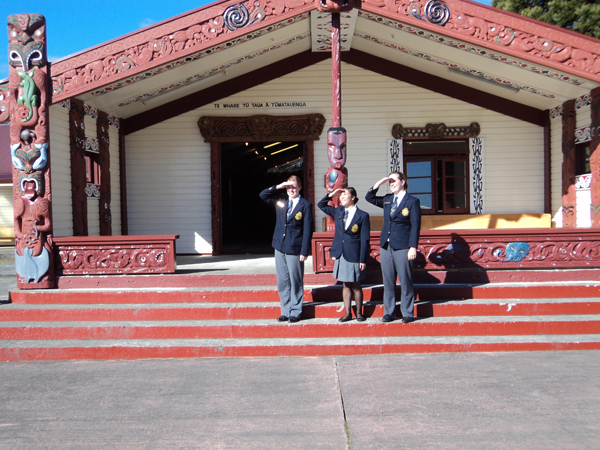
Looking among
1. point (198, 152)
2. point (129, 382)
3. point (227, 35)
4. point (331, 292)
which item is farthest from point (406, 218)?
point (198, 152)

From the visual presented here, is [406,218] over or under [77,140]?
under

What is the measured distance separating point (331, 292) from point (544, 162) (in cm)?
617

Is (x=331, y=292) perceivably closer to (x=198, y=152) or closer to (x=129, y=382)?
(x=129, y=382)

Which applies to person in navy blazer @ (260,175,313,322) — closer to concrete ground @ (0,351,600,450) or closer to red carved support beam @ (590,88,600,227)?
concrete ground @ (0,351,600,450)

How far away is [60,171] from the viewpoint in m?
7.53

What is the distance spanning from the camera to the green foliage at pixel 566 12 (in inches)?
655

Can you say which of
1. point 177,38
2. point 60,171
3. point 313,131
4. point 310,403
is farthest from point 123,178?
point 310,403

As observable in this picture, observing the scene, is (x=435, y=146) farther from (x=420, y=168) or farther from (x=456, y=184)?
(x=456, y=184)

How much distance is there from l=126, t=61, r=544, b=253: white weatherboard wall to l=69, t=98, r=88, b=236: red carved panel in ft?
7.09

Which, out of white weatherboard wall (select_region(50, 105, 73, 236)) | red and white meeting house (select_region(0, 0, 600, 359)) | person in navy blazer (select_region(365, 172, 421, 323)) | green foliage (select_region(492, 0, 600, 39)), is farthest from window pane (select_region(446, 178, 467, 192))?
green foliage (select_region(492, 0, 600, 39))

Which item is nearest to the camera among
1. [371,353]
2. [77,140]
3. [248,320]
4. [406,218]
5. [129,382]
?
[129,382]

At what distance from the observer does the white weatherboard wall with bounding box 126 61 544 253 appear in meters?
10.1

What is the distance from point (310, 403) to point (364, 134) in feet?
23.4

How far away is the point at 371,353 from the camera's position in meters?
5.20
